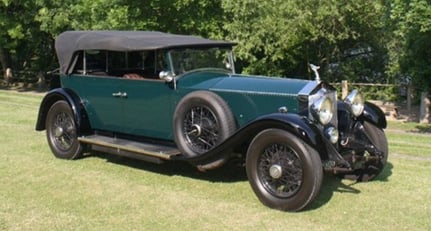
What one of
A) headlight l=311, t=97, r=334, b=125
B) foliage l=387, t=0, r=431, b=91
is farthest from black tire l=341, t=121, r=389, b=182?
foliage l=387, t=0, r=431, b=91

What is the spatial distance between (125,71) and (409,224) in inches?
173

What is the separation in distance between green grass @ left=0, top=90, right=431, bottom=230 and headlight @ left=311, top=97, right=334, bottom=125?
0.88m

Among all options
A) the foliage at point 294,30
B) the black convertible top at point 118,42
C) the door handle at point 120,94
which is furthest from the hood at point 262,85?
the foliage at point 294,30

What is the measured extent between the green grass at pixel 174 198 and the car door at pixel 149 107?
59 centimetres

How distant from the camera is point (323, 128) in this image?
227 inches

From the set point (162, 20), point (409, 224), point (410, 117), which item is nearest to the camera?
point (409, 224)

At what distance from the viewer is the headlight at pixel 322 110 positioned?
5.67m

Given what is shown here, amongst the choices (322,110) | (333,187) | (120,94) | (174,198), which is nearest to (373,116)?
(333,187)

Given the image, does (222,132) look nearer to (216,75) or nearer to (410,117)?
(216,75)

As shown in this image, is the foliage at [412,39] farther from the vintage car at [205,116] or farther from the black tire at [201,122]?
the black tire at [201,122]

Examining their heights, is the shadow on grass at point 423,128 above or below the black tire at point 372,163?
below

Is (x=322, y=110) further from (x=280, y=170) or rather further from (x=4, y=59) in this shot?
(x=4, y=59)

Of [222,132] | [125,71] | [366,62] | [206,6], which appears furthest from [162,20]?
[222,132]

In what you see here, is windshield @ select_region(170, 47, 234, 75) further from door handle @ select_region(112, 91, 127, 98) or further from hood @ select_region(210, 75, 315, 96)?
door handle @ select_region(112, 91, 127, 98)
